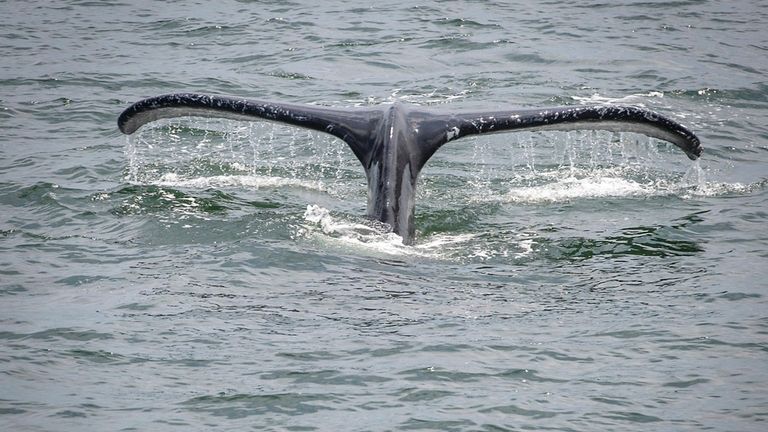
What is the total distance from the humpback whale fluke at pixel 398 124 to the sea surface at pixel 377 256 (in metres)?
0.45

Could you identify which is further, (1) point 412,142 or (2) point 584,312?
(1) point 412,142

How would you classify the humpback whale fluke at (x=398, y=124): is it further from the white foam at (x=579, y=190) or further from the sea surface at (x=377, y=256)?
the white foam at (x=579, y=190)

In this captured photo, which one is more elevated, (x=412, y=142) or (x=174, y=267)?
(x=412, y=142)

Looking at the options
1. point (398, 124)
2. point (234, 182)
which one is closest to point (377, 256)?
point (398, 124)

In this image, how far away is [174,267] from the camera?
11023 mm

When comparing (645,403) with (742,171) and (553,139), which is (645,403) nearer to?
(742,171)

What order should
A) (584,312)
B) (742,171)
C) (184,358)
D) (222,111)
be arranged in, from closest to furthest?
1. (184,358)
2. (584,312)
3. (222,111)
4. (742,171)

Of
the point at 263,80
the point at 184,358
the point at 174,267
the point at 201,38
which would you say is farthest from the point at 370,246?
the point at 201,38

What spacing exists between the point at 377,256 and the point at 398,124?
4.68ft

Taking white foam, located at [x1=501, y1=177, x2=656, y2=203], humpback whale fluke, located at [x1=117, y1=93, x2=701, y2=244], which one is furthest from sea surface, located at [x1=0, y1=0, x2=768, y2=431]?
humpback whale fluke, located at [x1=117, y1=93, x2=701, y2=244]

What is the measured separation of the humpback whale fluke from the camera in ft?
37.5

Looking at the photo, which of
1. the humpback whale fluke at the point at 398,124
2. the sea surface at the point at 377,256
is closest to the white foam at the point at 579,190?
the sea surface at the point at 377,256

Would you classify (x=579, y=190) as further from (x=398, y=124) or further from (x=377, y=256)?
(x=377, y=256)

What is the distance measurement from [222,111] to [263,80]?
8.18 meters
